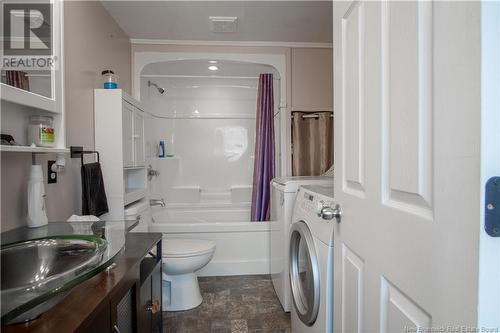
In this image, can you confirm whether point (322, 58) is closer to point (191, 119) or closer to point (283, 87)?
point (283, 87)

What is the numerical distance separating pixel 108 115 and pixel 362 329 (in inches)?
74.8

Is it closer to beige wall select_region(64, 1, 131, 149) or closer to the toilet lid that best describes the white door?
the toilet lid

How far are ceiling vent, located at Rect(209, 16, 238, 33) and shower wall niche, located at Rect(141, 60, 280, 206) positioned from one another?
47.9 inches

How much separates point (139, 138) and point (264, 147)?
1.19m

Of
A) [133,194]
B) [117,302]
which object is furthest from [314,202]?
[133,194]

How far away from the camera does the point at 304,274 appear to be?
4.79 ft

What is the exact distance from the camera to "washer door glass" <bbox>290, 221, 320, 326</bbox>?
1231 millimetres

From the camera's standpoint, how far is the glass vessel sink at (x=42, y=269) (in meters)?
0.60

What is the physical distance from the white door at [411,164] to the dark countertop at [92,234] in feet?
2.51

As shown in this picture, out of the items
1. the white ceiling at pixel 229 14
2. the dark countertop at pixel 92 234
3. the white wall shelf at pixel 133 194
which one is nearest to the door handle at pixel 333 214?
the dark countertop at pixel 92 234

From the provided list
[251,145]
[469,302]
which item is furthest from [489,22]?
[251,145]

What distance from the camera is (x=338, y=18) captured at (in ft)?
3.26

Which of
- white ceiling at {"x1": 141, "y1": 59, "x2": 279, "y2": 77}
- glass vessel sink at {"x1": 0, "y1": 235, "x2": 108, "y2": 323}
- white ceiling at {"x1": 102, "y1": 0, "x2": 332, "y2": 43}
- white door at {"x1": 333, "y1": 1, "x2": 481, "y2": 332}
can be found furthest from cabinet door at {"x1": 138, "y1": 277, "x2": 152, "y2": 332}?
white ceiling at {"x1": 141, "y1": 59, "x2": 279, "y2": 77}

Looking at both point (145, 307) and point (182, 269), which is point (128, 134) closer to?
point (182, 269)
